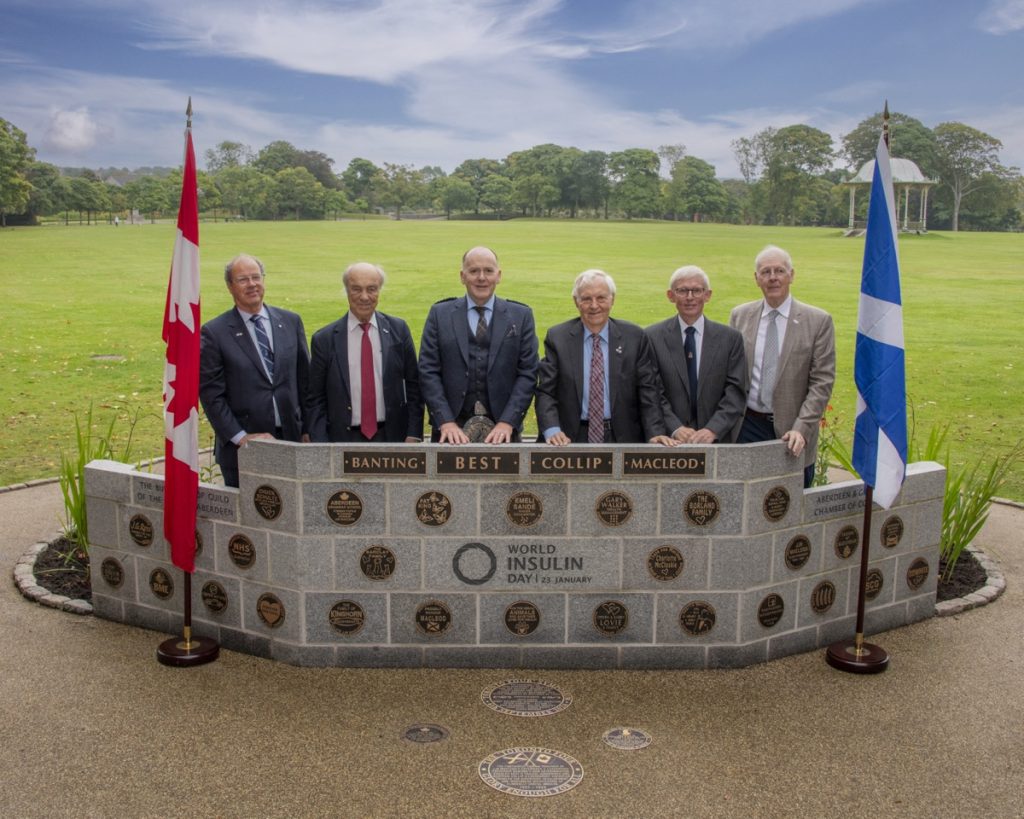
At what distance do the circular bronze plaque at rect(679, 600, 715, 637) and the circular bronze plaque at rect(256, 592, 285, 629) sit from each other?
2436 mm

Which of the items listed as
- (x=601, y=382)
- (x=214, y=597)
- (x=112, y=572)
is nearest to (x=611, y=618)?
(x=601, y=382)

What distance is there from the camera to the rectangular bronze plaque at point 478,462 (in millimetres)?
6098

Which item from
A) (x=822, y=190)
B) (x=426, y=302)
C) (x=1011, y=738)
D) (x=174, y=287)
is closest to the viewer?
(x=1011, y=738)

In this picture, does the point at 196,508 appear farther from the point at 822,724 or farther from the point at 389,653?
the point at 822,724

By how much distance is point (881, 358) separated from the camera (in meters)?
6.16

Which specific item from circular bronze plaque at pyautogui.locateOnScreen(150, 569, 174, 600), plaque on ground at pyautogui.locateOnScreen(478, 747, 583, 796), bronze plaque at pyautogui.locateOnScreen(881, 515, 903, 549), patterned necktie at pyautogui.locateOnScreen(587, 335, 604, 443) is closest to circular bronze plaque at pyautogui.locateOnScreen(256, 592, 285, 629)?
circular bronze plaque at pyautogui.locateOnScreen(150, 569, 174, 600)

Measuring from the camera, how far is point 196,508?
6.47 m

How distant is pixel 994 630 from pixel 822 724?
2.11 meters

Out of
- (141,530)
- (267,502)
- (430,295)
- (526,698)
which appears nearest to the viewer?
(526,698)

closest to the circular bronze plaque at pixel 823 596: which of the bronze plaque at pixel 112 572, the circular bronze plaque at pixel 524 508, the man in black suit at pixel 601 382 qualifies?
the man in black suit at pixel 601 382

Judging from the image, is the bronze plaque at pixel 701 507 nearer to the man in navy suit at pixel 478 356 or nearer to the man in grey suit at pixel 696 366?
the man in grey suit at pixel 696 366

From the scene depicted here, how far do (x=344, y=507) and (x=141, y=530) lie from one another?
163 centimetres

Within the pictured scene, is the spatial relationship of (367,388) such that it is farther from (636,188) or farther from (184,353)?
(636,188)

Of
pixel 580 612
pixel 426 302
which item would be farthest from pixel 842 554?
pixel 426 302
